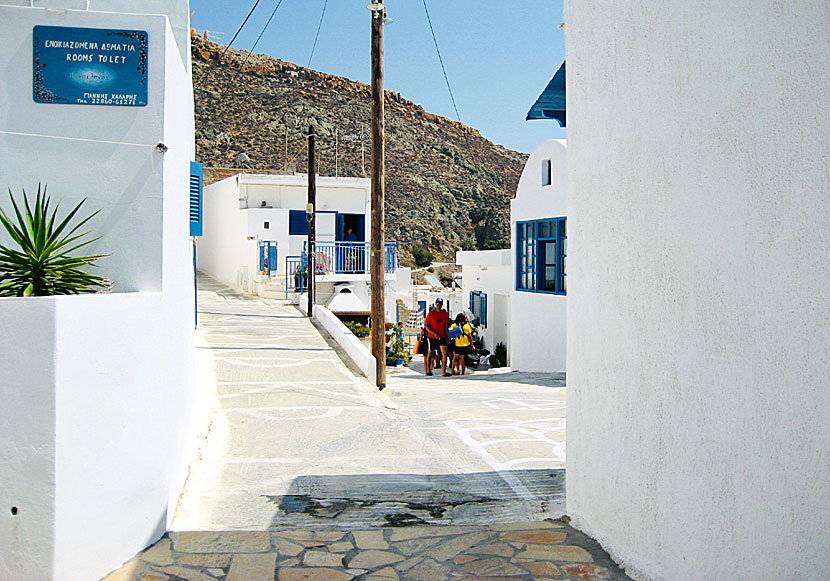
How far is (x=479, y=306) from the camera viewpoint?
24328 millimetres

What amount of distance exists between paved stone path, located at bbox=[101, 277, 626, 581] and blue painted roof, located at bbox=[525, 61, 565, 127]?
4.11 m

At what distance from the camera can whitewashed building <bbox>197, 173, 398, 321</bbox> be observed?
953 inches

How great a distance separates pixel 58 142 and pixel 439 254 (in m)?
62.9

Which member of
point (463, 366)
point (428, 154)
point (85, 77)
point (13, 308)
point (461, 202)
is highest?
point (428, 154)

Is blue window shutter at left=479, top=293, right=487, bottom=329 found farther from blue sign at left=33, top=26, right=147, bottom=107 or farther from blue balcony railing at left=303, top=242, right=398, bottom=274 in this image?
blue sign at left=33, top=26, right=147, bottom=107

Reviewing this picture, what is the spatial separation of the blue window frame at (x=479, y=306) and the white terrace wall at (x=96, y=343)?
61.0 ft

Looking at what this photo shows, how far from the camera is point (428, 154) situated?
77750mm

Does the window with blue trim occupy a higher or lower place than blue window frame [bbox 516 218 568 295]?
higher

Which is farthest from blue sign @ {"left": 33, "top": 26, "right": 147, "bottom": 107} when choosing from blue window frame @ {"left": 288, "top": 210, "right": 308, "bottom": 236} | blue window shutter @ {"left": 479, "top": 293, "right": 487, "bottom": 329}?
blue window frame @ {"left": 288, "top": 210, "right": 308, "bottom": 236}

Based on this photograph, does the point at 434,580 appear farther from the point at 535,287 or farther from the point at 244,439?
the point at 535,287

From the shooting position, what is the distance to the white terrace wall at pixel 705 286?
9.77ft

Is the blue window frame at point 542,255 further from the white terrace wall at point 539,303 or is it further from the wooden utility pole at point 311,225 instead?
the wooden utility pole at point 311,225

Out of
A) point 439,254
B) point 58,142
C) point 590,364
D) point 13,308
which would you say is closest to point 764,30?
point 590,364

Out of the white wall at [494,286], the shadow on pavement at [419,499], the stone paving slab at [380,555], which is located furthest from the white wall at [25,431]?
the white wall at [494,286]
